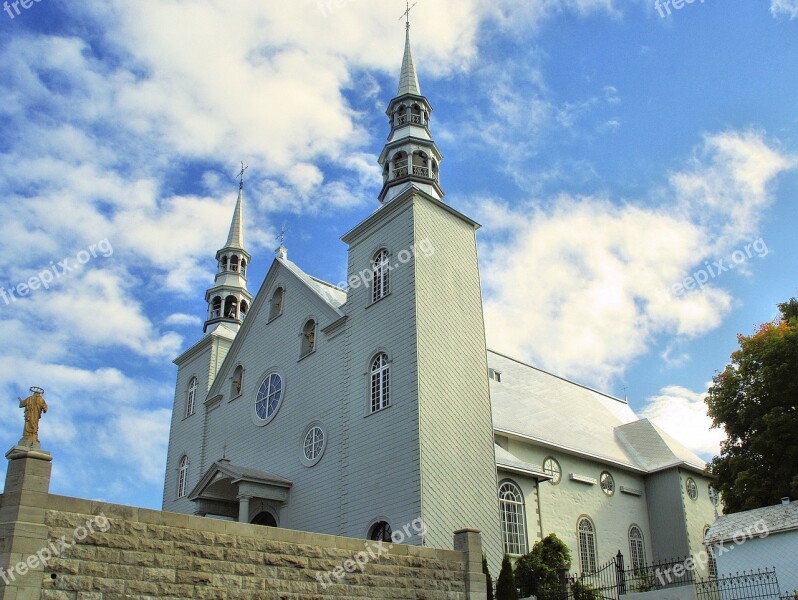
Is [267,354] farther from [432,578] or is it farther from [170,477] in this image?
[432,578]

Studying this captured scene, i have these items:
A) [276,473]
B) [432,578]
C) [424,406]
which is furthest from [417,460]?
[276,473]

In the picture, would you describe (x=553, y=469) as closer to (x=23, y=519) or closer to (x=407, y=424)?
(x=407, y=424)

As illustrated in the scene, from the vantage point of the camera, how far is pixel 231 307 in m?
35.2

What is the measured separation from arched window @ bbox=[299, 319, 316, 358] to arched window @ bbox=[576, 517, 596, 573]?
1167 centimetres

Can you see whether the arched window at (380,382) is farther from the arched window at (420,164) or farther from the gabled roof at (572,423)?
the arched window at (420,164)

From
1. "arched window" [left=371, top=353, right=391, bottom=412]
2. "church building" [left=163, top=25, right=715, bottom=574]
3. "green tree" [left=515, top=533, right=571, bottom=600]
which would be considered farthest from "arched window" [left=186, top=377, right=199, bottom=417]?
"green tree" [left=515, top=533, right=571, bottom=600]

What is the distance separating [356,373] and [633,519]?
1415 cm

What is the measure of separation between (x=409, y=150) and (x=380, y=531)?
13661 millimetres

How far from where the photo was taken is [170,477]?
105 ft

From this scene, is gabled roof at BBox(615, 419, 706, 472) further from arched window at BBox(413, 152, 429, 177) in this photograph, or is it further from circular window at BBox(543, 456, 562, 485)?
arched window at BBox(413, 152, 429, 177)

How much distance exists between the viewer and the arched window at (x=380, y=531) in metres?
20.5

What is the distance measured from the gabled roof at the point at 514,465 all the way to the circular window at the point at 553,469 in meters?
1.42

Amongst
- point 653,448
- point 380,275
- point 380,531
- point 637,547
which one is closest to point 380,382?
point 380,275

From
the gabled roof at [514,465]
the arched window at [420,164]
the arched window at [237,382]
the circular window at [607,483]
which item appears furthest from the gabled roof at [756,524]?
the arched window at [237,382]
